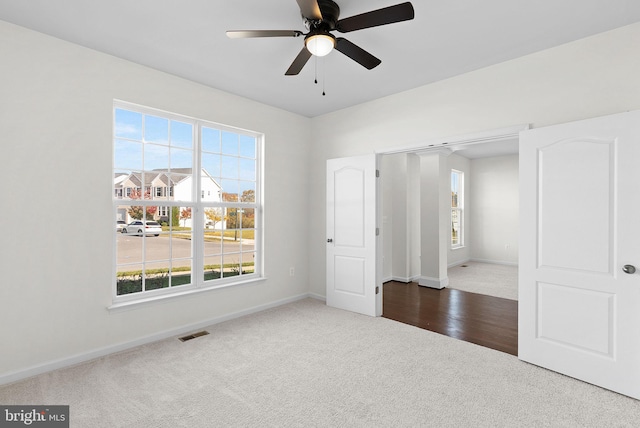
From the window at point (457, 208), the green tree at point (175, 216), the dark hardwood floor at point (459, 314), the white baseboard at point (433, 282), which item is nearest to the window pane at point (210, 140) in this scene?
the green tree at point (175, 216)

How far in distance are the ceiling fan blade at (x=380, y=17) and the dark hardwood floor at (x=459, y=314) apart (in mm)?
3091

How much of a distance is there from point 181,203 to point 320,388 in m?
2.49

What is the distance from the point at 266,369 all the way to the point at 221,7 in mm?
2924

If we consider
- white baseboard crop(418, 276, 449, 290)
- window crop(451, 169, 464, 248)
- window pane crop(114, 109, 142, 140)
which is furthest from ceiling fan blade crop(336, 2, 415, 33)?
window crop(451, 169, 464, 248)

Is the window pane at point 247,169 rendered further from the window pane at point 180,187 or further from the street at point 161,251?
the street at point 161,251

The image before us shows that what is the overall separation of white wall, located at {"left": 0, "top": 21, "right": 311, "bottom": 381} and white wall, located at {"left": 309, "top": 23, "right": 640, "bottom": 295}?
2.31 metres

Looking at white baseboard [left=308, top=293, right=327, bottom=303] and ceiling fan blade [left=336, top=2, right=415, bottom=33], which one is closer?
ceiling fan blade [left=336, top=2, right=415, bottom=33]

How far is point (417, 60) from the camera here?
3006 mm

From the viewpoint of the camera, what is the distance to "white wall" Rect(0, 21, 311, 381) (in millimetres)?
2453

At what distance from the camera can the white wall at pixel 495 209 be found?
7.55 metres

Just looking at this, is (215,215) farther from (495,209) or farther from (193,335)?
(495,209)

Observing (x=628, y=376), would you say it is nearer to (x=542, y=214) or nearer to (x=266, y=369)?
(x=542, y=214)

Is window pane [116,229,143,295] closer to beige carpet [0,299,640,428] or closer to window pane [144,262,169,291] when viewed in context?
window pane [144,262,169,291]

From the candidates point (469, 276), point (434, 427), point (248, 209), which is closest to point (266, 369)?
point (434, 427)
